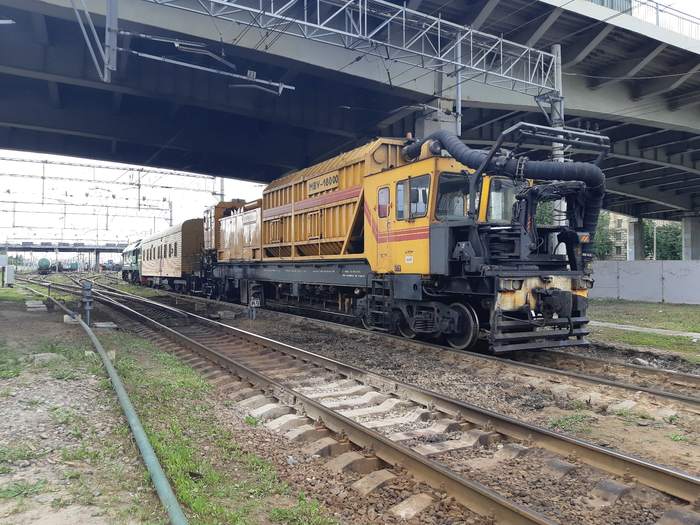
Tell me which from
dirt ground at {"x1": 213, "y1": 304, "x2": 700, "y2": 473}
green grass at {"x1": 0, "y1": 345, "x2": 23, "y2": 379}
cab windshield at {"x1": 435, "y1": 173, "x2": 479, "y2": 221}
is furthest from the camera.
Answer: cab windshield at {"x1": 435, "y1": 173, "x2": 479, "y2": 221}

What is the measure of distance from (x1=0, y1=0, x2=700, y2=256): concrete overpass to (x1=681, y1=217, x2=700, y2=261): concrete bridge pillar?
24.8m

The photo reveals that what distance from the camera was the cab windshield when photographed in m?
10.3

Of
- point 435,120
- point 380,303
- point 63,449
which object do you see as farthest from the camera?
point 435,120

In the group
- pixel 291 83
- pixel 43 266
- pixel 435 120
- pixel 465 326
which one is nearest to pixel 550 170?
pixel 465 326

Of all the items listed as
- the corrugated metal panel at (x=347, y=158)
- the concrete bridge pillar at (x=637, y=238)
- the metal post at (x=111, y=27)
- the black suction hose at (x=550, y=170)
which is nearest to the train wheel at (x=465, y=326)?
the black suction hose at (x=550, y=170)

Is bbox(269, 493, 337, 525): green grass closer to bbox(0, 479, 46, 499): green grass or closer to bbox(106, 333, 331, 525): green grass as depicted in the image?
bbox(106, 333, 331, 525): green grass

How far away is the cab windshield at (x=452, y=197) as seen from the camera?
10312mm

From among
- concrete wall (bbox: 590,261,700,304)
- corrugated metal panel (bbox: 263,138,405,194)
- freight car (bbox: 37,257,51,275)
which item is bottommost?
concrete wall (bbox: 590,261,700,304)

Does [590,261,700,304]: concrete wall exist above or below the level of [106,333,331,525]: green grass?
above

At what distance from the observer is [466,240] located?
984 centimetres

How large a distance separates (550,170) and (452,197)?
5.96 ft

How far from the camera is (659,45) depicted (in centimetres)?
Answer: 2030

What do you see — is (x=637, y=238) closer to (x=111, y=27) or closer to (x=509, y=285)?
(x=509, y=285)

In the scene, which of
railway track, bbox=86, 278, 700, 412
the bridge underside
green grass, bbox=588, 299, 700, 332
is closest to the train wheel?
railway track, bbox=86, 278, 700, 412
